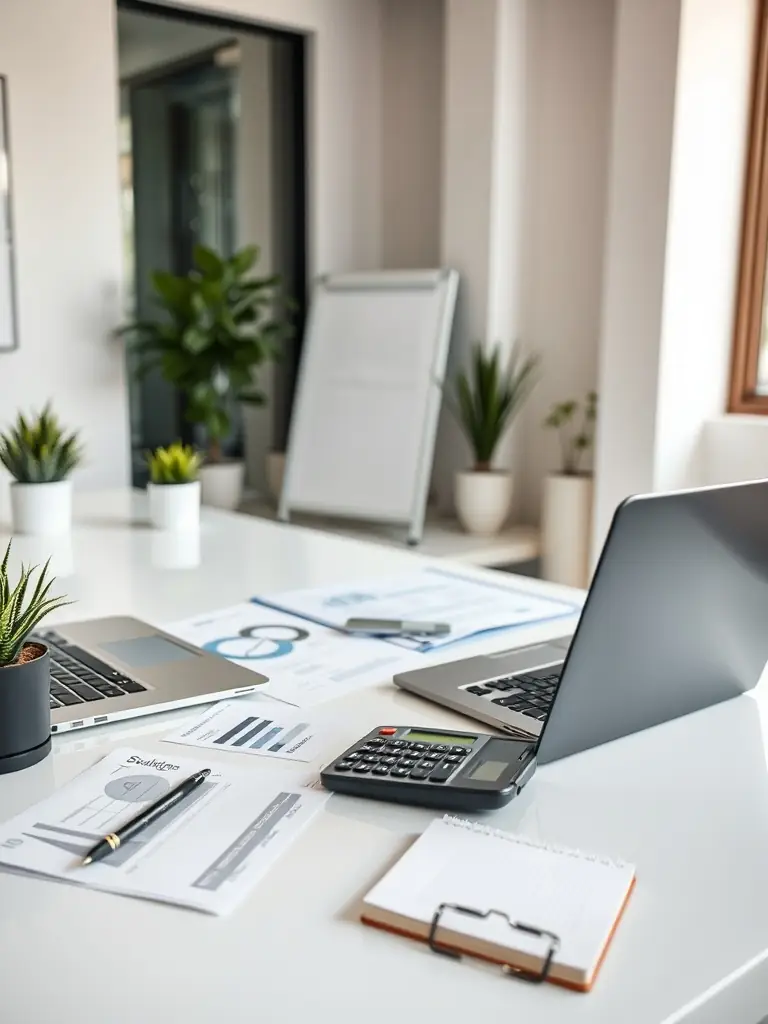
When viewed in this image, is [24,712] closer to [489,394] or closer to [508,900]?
[508,900]

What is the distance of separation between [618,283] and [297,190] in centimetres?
170

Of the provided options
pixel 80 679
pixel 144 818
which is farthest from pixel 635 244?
pixel 144 818

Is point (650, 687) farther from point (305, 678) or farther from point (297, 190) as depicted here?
point (297, 190)

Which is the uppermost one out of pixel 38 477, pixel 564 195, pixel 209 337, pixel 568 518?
pixel 564 195

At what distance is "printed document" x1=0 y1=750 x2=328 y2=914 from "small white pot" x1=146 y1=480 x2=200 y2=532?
128 cm

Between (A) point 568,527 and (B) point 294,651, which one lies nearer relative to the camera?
(B) point 294,651

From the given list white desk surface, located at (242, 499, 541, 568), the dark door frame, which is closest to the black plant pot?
white desk surface, located at (242, 499, 541, 568)

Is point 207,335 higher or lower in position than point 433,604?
higher

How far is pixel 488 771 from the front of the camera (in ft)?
3.09

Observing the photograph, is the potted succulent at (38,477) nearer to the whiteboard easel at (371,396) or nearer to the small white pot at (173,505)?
the small white pot at (173,505)

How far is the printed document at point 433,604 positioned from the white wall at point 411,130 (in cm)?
308

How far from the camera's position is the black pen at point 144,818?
0.83 m

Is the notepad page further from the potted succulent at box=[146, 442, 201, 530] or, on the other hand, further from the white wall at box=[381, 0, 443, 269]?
the white wall at box=[381, 0, 443, 269]

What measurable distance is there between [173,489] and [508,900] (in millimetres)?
1626
